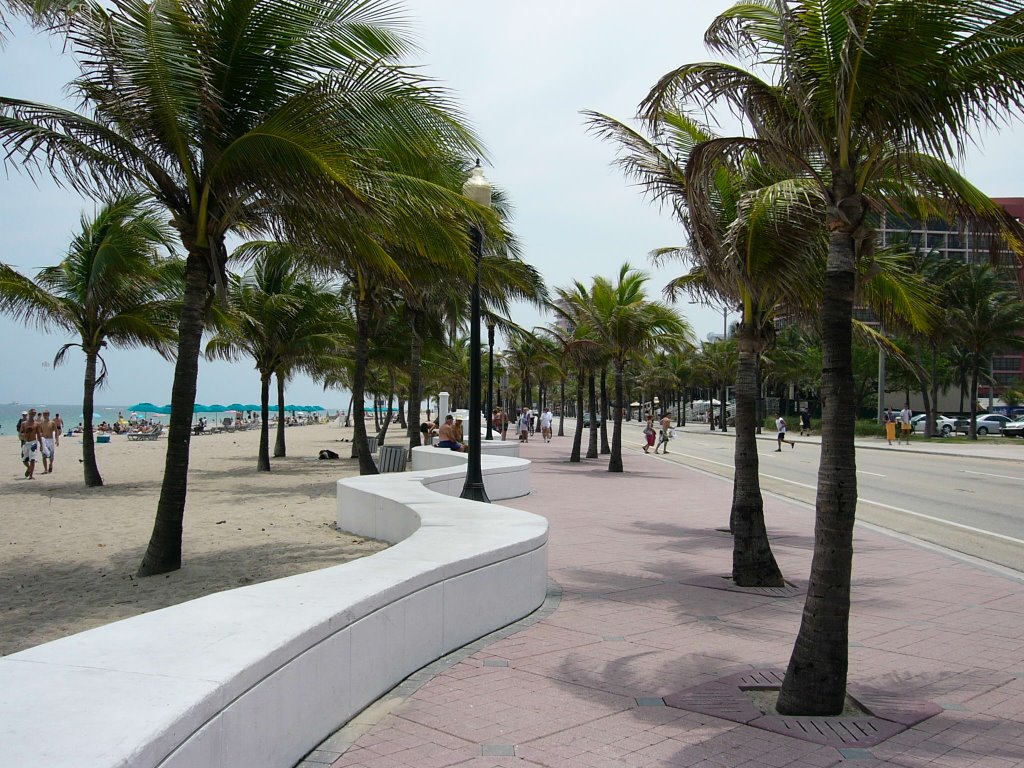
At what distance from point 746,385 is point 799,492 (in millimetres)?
10332

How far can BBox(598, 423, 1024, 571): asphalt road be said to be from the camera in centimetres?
1206

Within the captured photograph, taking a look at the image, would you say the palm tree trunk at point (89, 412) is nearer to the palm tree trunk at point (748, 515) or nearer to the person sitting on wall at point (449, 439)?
the person sitting on wall at point (449, 439)

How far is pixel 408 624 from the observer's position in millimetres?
5137

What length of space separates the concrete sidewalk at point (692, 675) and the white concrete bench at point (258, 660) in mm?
239

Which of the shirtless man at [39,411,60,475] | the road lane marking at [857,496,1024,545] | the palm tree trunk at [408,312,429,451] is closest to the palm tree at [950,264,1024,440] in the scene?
the palm tree trunk at [408,312,429,451]

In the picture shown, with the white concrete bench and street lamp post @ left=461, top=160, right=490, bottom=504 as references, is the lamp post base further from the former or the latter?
the white concrete bench

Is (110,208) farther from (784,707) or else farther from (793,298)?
(784,707)

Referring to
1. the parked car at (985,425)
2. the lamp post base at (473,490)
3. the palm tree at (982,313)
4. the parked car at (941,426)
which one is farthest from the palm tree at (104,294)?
the parked car at (985,425)

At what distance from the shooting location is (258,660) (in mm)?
3430

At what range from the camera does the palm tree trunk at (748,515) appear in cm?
819

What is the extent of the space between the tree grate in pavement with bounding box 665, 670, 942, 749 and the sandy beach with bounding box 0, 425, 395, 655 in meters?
4.61

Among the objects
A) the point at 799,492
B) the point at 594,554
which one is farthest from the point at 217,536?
the point at 799,492

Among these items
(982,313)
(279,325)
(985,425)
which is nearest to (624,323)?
(279,325)

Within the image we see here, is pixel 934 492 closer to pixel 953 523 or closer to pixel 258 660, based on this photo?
pixel 953 523
